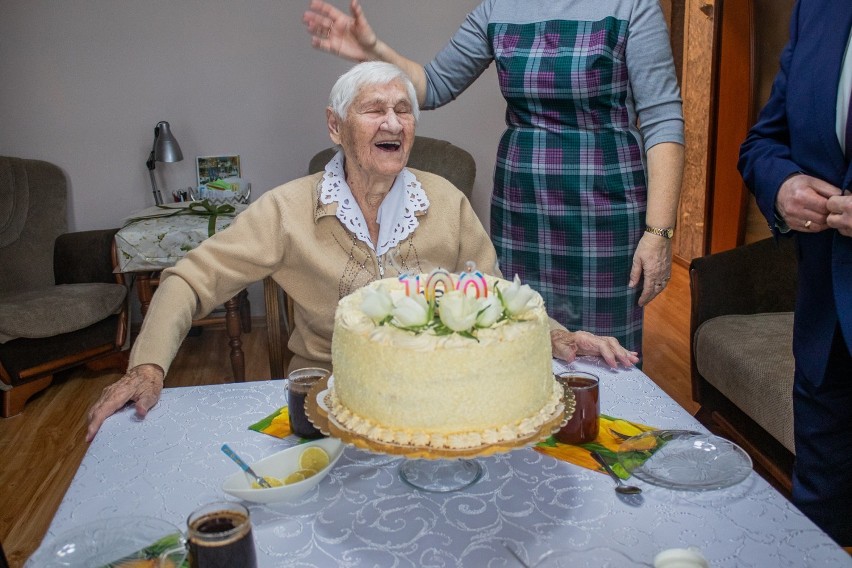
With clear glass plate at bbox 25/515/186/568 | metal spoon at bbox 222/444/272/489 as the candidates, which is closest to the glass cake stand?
metal spoon at bbox 222/444/272/489

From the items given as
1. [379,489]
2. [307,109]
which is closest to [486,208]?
[307,109]

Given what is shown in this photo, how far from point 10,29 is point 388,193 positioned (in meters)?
3.33

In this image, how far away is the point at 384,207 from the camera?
1.83 m

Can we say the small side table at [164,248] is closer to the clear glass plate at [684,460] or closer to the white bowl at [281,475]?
the white bowl at [281,475]

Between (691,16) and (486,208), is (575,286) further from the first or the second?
(691,16)

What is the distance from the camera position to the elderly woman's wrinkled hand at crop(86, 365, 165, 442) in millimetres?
1406

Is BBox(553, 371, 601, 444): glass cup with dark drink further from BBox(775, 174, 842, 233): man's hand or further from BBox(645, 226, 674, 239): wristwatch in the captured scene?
BBox(645, 226, 674, 239): wristwatch

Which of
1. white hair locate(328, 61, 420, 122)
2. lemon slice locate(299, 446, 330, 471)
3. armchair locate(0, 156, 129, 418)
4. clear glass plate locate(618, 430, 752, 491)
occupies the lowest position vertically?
armchair locate(0, 156, 129, 418)

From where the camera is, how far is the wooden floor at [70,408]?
8.30 feet

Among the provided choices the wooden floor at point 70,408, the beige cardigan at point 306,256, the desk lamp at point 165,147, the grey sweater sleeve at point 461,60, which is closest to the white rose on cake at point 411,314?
the wooden floor at point 70,408

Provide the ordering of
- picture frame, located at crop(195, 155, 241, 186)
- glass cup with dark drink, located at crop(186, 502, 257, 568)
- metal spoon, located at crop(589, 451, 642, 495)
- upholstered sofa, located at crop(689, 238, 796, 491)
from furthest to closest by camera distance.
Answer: picture frame, located at crop(195, 155, 241, 186) → upholstered sofa, located at crop(689, 238, 796, 491) → metal spoon, located at crop(589, 451, 642, 495) → glass cup with dark drink, located at crop(186, 502, 257, 568)

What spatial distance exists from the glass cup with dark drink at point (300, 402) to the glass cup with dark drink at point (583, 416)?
42cm

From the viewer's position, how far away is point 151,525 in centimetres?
102

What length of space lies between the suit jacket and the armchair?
9.85 ft
